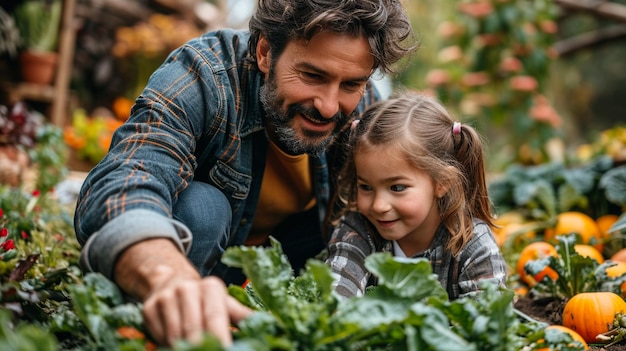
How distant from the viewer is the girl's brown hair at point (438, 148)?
2.26 m

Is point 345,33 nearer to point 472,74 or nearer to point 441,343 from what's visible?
point 441,343

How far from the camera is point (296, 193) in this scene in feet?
9.22

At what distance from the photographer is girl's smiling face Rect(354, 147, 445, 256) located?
2.20m

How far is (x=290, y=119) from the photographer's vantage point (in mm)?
2373

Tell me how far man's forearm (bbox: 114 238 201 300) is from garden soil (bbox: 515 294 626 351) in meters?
1.65

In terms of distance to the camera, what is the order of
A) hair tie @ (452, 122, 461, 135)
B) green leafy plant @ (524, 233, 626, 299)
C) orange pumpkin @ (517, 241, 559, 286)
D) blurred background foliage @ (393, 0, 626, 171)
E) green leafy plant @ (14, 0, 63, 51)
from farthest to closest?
blurred background foliage @ (393, 0, 626, 171)
green leafy plant @ (14, 0, 63, 51)
orange pumpkin @ (517, 241, 559, 286)
green leafy plant @ (524, 233, 626, 299)
hair tie @ (452, 122, 461, 135)

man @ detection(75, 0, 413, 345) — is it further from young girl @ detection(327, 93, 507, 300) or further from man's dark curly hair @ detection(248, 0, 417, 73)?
young girl @ detection(327, 93, 507, 300)

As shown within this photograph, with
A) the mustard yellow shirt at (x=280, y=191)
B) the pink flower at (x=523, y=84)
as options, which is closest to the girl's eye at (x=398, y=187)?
the mustard yellow shirt at (x=280, y=191)

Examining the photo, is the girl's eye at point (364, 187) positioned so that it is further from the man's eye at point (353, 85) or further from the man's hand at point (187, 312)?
the man's hand at point (187, 312)

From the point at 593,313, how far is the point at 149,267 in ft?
5.29

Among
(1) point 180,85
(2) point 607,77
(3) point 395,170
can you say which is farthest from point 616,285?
(2) point 607,77

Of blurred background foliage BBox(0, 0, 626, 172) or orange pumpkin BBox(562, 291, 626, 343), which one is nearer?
orange pumpkin BBox(562, 291, 626, 343)

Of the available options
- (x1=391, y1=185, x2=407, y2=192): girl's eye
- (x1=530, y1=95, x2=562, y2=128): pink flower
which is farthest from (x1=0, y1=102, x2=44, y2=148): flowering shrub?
(x1=530, y1=95, x2=562, y2=128): pink flower

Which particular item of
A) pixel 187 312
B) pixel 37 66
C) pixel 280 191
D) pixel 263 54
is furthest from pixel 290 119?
pixel 37 66
